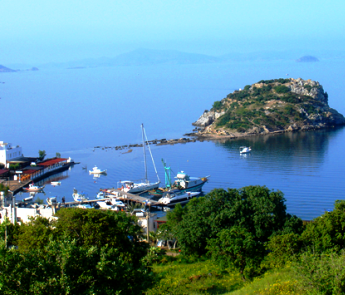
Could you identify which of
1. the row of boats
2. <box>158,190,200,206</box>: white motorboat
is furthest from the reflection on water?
<box>158,190,200,206</box>: white motorboat

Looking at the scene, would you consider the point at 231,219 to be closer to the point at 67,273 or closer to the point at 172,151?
the point at 67,273

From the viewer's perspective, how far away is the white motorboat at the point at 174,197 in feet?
111

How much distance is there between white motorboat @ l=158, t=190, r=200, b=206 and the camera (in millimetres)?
33812

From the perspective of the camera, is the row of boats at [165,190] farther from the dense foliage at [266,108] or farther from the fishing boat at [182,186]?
the dense foliage at [266,108]

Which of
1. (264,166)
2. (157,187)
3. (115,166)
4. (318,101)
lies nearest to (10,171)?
(115,166)

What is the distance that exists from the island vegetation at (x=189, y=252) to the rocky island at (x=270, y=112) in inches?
1821

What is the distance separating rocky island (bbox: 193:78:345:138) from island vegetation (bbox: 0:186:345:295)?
46245 millimetres

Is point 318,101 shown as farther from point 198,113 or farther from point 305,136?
point 198,113

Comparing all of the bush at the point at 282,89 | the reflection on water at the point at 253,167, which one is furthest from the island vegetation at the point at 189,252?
the bush at the point at 282,89

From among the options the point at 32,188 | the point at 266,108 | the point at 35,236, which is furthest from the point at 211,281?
the point at 266,108

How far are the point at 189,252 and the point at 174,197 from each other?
52.4ft

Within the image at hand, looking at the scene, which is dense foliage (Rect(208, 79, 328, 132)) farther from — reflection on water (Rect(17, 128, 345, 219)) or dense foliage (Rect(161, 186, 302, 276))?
dense foliage (Rect(161, 186, 302, 276))

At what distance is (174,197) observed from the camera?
34.6 m

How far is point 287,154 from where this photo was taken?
5075 centimetres
